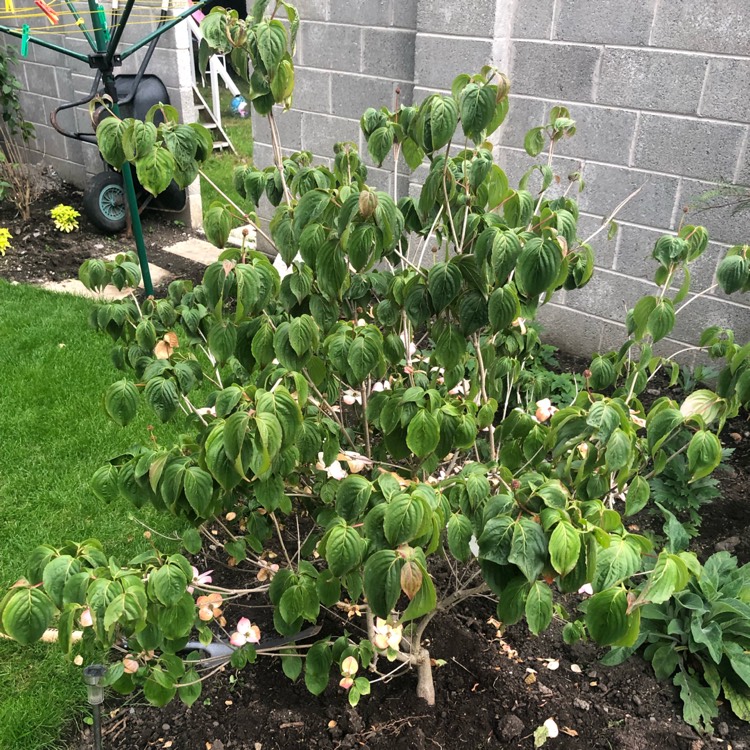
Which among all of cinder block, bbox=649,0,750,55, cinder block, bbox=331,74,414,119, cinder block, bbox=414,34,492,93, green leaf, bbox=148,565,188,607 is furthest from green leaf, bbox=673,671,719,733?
cinder block, bbox=331,74,414,119

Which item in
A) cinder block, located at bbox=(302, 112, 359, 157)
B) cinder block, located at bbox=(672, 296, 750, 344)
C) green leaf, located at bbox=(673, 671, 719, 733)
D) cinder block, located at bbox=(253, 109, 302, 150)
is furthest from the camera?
cinder block, located at bbox=(253, 109, 302, 150)

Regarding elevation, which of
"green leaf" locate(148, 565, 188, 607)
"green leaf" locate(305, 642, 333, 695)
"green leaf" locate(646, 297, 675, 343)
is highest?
"green leaf" locate(646, 297, 675, 343)

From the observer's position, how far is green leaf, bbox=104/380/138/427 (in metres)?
1.51

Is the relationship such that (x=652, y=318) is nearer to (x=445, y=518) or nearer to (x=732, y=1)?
(x=445, y=518)

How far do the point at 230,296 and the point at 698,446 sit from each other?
0.92m

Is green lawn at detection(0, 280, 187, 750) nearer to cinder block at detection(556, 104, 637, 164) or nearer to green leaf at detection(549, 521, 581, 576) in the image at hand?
green leaf at detection(549, 521, 581, 576)

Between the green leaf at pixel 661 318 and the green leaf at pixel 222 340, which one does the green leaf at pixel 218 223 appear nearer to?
the green leaf at pixel 222 340

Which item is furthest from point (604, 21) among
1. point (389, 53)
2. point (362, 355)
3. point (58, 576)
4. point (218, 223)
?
point (58, 576)

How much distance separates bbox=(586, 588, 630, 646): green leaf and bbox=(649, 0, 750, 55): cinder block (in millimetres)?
2560

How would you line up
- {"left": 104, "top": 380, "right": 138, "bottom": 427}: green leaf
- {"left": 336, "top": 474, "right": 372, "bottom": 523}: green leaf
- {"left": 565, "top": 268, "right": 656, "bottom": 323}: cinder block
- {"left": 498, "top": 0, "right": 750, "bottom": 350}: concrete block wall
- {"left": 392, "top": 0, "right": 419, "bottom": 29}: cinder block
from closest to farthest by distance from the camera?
{"left": 336, "top": 474, "right": 372, "bottom": 523}: green leaf
{"left": 104, "top": 380, "right": 138, "bottom": 427}: green leaf
{"left": 498, "top": 0, "right": 750, "bottom": 350}: concrete block wall
{"left": 565, "top": 268, "right": 656, "bottom": 323}: cinder block
{"left": 392, "top": 0, "right": 419, "bottom": 29}: cinder block

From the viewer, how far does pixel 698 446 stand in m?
1.32

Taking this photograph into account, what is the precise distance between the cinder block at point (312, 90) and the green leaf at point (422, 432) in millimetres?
3457

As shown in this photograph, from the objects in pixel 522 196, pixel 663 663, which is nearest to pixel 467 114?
pixel 522 196

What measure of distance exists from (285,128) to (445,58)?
1.49 meters
